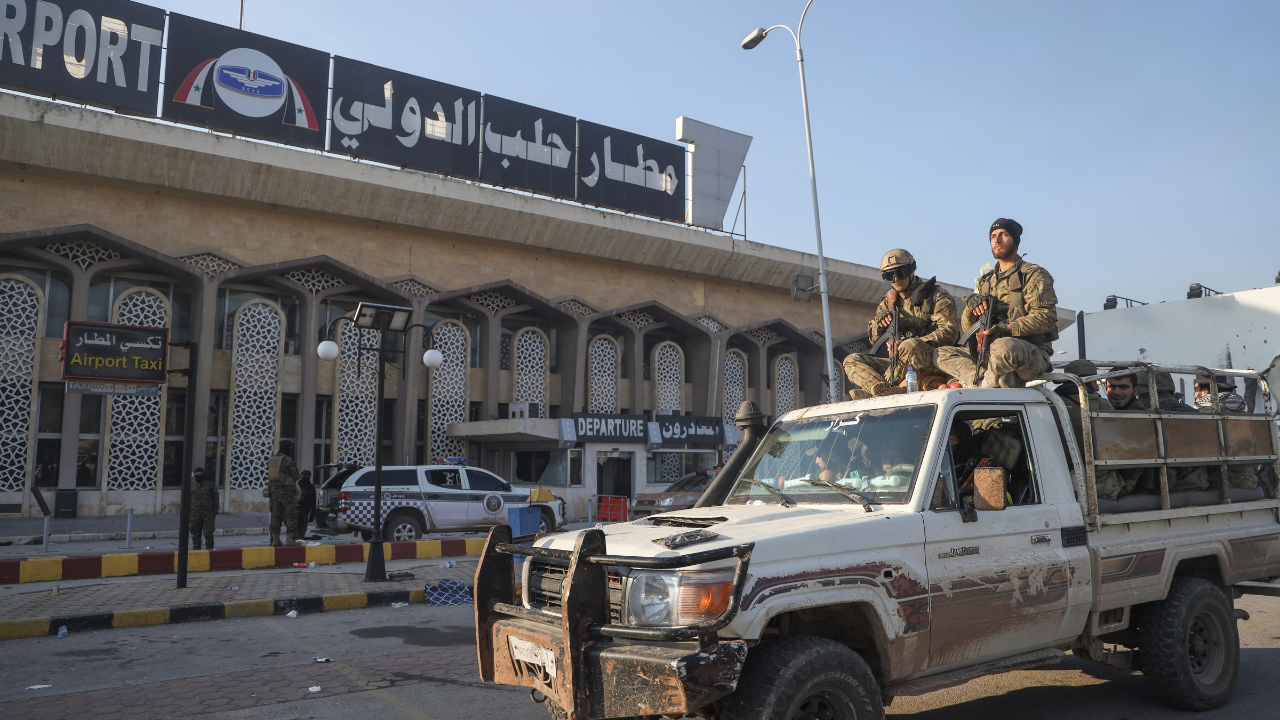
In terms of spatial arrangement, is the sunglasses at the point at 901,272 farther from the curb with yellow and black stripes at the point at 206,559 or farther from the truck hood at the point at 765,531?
the curb with yellow and black stripes at the point at 206,559

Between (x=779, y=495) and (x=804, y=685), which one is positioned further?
(x=779, y=495)

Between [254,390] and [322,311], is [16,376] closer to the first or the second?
[254,390]

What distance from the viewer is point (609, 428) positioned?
26.8 metres

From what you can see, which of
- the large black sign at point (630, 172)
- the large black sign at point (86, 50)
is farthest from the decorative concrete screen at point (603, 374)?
the large black sign at point (86, 50)

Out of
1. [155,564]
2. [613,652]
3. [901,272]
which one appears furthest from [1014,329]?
[155,564]

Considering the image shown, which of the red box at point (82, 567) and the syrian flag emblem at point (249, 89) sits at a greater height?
the syrian flag emblem at point (249, 89)

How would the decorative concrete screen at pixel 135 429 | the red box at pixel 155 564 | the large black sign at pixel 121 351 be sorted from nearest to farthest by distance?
the red box at pixel 155 564
the large black sign at pixel 121 351
the decorative concrete screen at pixel 135 429

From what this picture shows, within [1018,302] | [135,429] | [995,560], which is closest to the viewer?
[995,560]

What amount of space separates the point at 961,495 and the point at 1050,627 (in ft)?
2.66

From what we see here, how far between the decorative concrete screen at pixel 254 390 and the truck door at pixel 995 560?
79.6ft

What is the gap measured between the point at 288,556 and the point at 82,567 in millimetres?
2846

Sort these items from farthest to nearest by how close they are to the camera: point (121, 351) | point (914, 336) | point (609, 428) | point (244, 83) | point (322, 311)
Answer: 1. point (322, 311)
2. point (609, 428)
3. point (244, 83)
4. point (121, 351)
5. point (914, 336)

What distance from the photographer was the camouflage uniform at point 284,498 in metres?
16.1

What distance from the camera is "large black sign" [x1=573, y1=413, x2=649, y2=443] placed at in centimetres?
2617
